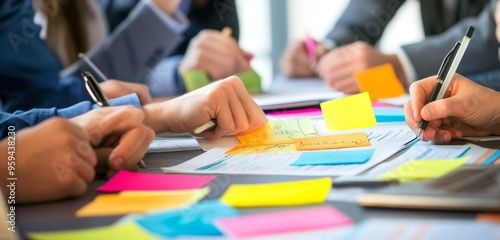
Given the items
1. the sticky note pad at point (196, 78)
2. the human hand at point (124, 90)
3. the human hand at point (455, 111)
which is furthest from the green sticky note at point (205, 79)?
the human hand at point (455, 111)

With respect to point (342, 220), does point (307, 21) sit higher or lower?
lower

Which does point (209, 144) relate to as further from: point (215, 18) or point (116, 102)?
point (215, 18)

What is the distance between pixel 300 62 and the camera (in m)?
1.87

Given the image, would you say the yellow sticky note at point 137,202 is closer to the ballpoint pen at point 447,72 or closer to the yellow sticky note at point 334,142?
the yellow sticky note at point 334,142

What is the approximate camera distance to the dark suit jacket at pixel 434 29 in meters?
1.56

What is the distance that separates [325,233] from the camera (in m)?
0.51

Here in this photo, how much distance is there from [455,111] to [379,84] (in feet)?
1.55

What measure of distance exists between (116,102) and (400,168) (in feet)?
1.37

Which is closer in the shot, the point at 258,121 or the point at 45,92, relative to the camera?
the point at 258,121

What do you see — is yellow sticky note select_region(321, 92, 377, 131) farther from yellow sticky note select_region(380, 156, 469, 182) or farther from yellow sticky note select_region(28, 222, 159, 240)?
yellow sticky note select_region(28, 222, 159, 240)

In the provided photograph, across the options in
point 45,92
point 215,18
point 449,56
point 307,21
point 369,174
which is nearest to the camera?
point 369,174

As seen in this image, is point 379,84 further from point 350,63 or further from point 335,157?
point 335,157

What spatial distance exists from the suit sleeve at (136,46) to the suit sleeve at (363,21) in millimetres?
603

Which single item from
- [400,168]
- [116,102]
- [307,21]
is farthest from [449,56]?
[307,21]
